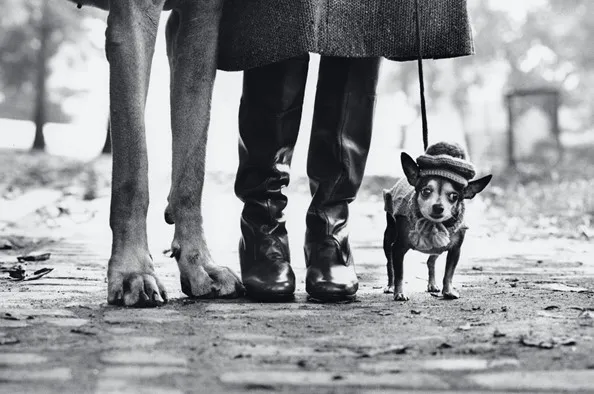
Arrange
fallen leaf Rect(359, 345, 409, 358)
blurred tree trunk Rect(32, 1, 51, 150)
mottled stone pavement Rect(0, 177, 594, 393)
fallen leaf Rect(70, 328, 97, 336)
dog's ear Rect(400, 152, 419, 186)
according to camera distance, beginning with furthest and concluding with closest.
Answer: blurred tree trunk Rect(32, 1, 51, 150), dog's ear Rect(400, 152, 419, 186), fallen leaf Rect(70, 328, 97, 336), fallen leaf Rect(359, 345, 409, 358), mottled stone pavement Rect(0, 177, 594, 393)

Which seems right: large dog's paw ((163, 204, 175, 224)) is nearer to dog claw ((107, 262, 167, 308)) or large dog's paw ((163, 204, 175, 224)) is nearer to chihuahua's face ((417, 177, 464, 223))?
dog claw ((107, 262, 167, 308))

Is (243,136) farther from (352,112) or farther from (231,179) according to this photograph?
(231,179)

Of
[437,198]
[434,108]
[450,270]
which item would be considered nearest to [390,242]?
[450,270]

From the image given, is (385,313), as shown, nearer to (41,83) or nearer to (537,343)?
(537,343)

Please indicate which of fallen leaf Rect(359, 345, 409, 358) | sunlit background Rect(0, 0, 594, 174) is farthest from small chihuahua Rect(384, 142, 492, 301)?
sunlit background Rect(0, 0, 594, 174)

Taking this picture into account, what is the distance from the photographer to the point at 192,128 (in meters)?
3.31

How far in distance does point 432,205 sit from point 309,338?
2.43ft

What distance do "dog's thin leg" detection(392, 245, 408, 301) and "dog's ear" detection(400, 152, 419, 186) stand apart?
0.27 metres

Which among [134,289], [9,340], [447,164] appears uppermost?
[447,164]

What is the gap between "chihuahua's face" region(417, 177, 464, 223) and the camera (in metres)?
3.05

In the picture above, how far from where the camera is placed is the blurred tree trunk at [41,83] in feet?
71.2

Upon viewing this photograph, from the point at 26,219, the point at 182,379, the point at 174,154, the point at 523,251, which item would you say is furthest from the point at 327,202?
the point at 26,219

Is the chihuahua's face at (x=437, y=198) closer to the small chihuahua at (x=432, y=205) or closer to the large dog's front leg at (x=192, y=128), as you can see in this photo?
the small chihuahua at (x=432, y=205)

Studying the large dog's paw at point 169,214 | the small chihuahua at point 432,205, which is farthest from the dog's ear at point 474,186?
the large dog's paw at point 169,214
